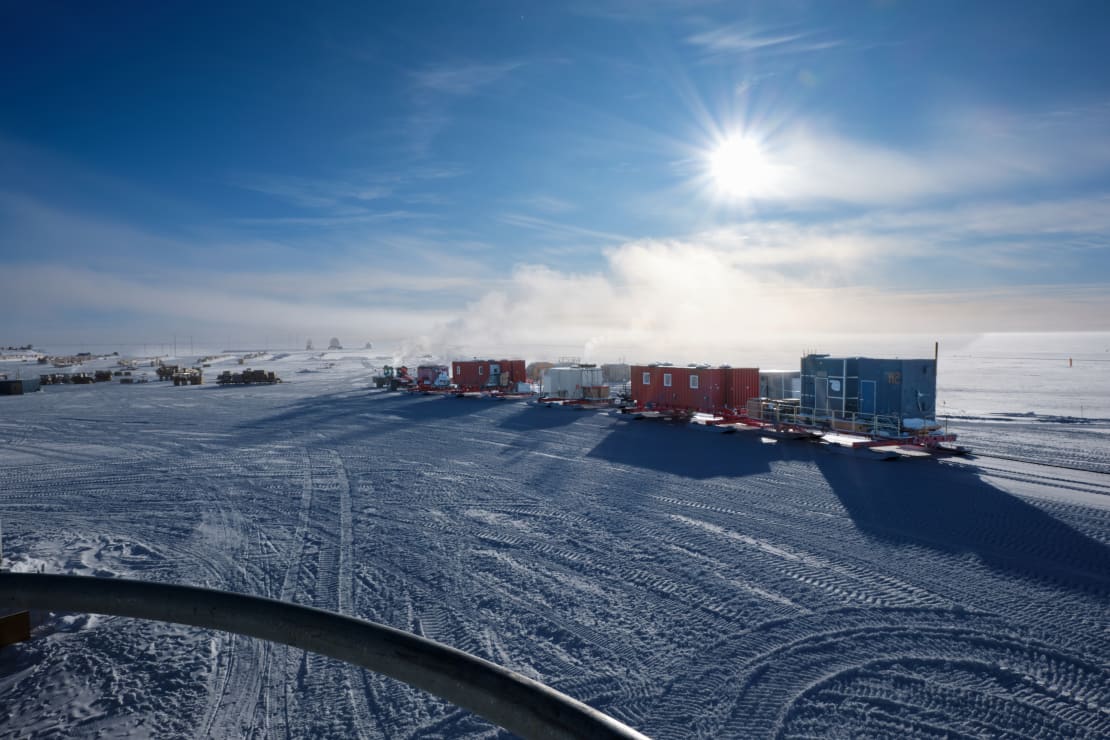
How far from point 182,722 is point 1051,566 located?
1145 cm

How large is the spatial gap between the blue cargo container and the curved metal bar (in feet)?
64.6

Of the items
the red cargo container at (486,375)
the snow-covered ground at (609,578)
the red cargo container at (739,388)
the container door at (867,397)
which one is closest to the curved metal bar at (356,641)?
the snow-covered ground at (609,578)

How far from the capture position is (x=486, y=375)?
128 ft

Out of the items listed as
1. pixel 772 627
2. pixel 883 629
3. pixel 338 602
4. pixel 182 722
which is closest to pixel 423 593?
pixel 338 602

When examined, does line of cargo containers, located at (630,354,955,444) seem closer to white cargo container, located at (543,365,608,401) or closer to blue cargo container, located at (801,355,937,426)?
blue cargo container, located at (801,355,937,426)

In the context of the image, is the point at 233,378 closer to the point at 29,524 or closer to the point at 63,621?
the point at 29,524

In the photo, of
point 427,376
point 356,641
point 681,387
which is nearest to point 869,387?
point 681,387

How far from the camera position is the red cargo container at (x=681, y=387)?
79.3ft

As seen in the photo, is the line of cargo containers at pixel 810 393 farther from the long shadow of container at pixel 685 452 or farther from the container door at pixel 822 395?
the long shadow of container at pixel 685 452

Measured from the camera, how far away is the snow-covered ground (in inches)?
215

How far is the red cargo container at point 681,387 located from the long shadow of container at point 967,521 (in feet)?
29.1

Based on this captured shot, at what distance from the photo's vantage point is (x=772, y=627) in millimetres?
6980

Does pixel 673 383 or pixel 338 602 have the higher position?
pixel 673 383

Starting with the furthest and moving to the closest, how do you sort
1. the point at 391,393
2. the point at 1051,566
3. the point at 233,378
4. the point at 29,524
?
the point at 233,378
the point at 391,393
the point at 29,524
the point at 1051,566
